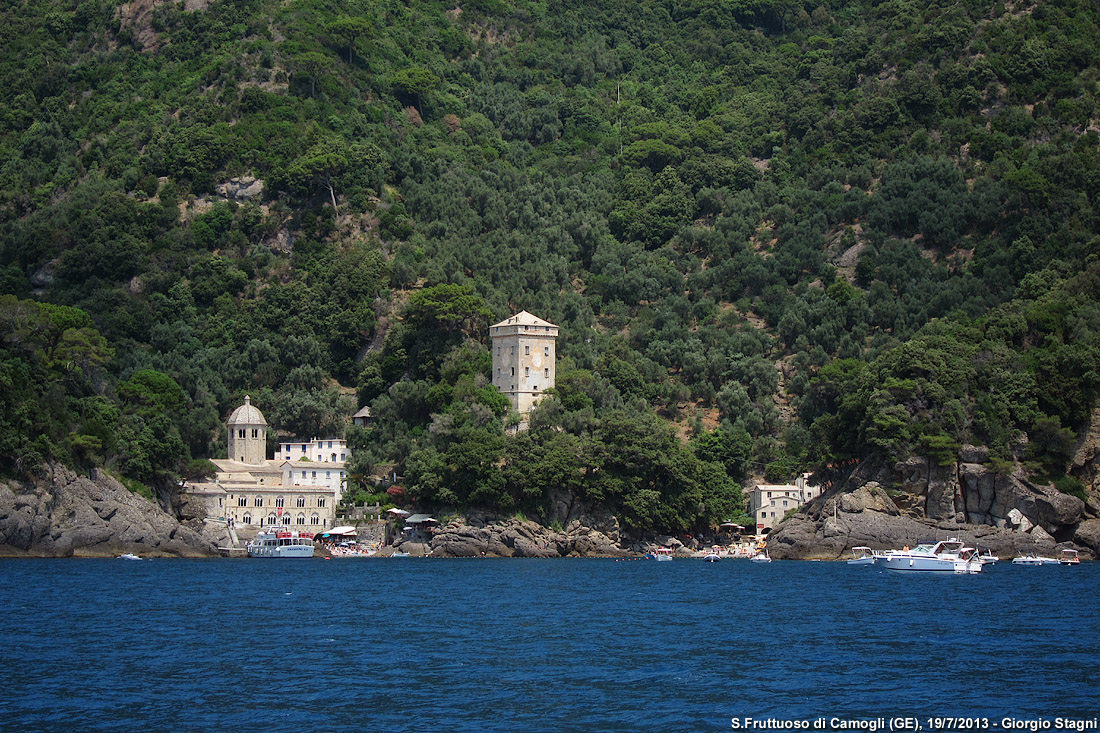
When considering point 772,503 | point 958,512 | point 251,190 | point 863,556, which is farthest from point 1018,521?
point 251,190

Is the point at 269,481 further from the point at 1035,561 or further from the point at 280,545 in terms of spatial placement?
the point at 1035,561

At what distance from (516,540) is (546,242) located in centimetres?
5077

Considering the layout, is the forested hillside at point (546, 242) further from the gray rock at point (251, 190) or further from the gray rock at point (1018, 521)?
the gray rock at point (1018, 521)

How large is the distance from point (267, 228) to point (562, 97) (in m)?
56.9

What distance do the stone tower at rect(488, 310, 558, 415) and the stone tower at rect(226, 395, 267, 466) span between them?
18.9m

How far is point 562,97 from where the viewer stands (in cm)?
18050

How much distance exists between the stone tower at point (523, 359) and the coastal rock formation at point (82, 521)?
28.5 m

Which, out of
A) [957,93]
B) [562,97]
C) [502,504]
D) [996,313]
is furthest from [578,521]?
[562,97]

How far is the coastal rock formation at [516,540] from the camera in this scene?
3856 inches

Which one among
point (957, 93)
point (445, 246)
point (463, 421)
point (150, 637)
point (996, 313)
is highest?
point (957, 93)

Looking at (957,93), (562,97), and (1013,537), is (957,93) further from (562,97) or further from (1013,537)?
(1013,537)

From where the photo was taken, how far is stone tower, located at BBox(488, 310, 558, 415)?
112812mm

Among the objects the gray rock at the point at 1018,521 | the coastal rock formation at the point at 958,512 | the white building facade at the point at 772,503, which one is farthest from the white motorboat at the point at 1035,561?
the white building facade at the point at 772,503

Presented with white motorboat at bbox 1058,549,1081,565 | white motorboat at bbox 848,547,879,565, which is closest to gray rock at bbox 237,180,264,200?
white motorboat at bbox 848,547,879,565
